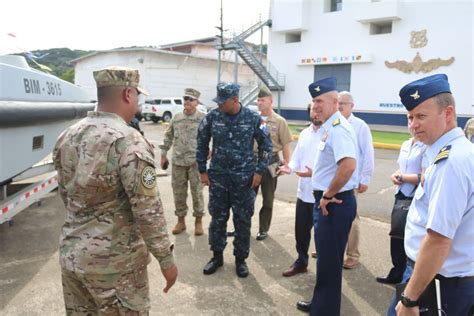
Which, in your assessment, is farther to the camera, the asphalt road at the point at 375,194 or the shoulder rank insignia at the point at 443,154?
the asphalt road at the point at 375,194

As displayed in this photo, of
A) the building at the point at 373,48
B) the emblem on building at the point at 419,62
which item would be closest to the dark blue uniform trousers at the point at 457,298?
the building at the point at 373,48

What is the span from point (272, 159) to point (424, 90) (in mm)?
3330

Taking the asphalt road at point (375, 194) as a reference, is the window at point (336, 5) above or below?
above

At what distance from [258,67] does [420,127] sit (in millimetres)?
26264

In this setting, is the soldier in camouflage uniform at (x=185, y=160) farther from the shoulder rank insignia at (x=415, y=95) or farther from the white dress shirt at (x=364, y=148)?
the shoulder rank insignia at (x=415, y=95)

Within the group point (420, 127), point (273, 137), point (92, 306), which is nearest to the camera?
point (420, 127)

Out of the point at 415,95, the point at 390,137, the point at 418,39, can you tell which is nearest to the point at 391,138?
the point at 390,137

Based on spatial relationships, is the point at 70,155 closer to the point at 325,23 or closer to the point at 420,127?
the point at 420,127

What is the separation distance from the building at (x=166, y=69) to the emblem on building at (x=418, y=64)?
10590mm

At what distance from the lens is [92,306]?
213 centimetres

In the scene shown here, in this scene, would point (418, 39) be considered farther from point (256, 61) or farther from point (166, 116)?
point (166, 116)

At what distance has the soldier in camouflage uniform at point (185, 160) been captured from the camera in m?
5.09

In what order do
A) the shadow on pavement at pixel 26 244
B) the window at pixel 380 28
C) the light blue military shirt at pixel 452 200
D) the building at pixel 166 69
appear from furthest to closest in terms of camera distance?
the building at pixel 166 69 → the window at pixel 380 28 → the shadow on pavement at pixel 26 244 → the light blue military shirt at pixel 452 200

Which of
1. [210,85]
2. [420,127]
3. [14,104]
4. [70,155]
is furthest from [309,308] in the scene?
[210,85]
